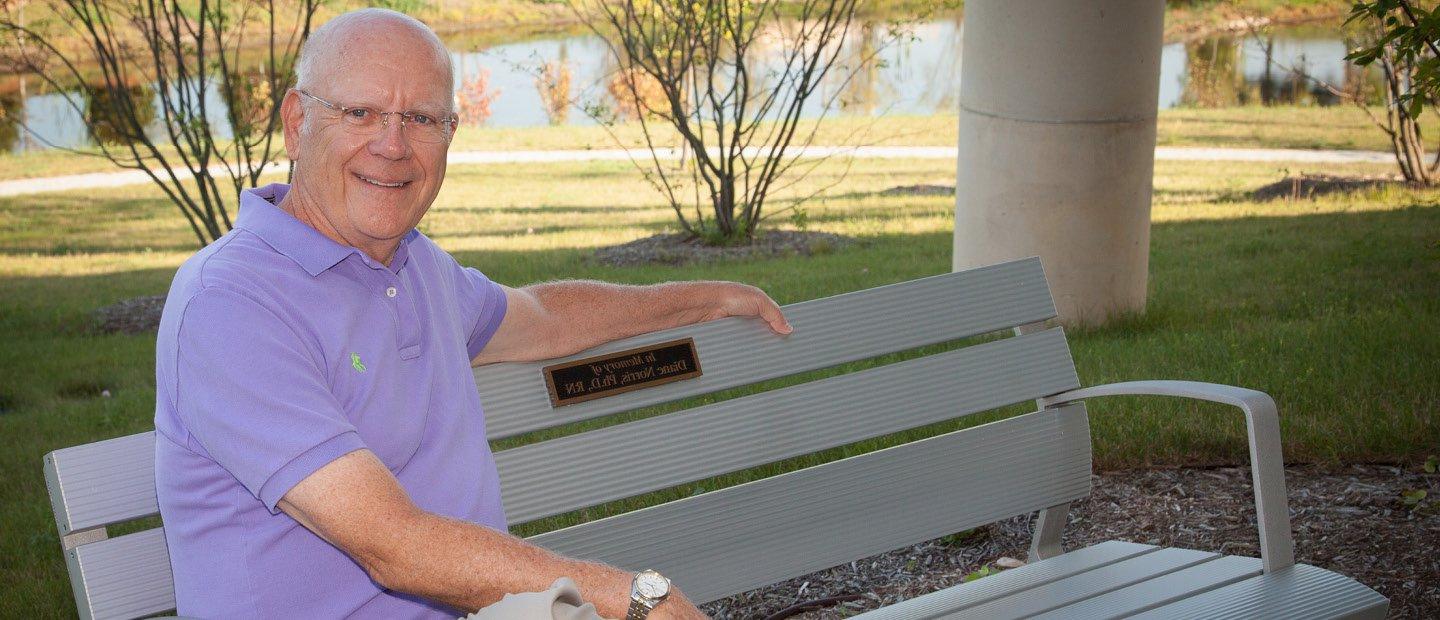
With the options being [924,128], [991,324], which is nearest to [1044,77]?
[991,324]

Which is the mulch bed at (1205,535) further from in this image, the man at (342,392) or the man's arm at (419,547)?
the man's arm at (419,547)

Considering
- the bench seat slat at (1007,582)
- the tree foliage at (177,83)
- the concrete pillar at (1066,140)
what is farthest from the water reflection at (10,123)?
the bench seat slat at (1007,582)

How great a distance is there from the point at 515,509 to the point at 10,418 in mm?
4192

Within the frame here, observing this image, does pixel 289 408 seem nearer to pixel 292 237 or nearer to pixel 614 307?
pixel 292 237

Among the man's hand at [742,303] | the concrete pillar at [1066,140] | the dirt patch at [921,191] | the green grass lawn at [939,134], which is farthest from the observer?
the green grass lawn at [939,134]

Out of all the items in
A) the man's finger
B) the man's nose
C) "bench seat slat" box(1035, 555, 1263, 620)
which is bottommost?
"bench seat slat" box(1035, 555, 1263, 620)

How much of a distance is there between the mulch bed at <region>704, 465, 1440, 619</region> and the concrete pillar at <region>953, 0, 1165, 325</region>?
1.95 metres

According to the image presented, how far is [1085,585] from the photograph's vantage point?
125 inches

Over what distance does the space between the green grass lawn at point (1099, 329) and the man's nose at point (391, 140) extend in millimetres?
2242

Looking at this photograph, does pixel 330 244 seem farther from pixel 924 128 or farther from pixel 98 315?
pixel 924 128

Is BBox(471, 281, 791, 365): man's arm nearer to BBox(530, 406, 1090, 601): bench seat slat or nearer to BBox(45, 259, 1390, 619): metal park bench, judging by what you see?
BBox(45, 259, 1390, 619): metal park bench

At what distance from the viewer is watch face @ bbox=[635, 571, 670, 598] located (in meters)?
2.18

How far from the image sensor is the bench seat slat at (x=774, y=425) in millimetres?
3021

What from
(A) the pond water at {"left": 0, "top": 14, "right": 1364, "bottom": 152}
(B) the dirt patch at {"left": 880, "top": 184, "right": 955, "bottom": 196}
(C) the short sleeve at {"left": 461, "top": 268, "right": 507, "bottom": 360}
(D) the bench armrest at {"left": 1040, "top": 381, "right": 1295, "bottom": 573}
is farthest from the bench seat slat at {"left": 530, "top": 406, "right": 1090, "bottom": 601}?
(A) the pond water at {"left": 0, "top": 14, "right": 1364, "bottom": 152}
